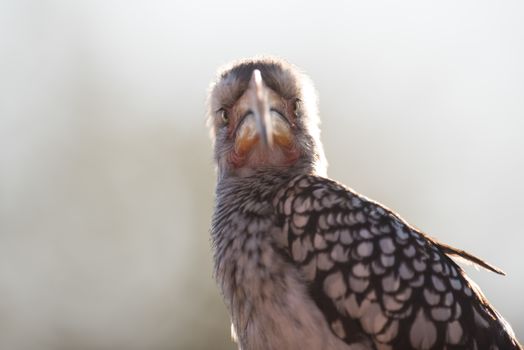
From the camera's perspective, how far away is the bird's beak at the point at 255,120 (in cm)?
514

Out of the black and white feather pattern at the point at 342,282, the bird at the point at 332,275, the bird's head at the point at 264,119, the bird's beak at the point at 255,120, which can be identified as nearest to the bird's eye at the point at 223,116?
the bird's head at the point at 264,119

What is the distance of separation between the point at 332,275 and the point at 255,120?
1142 mm

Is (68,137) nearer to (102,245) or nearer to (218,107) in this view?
(102,245)

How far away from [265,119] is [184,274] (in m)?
10.5

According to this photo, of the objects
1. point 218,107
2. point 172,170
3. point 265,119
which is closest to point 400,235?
point 265,119

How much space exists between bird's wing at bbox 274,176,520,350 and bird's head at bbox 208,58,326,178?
592 mm

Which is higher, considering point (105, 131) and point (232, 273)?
point (105, 131)

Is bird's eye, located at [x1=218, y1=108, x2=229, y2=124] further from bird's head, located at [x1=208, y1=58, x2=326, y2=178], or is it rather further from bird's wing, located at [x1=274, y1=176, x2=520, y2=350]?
bird's wing, located at [x1=274, y1=176, x2=520, y2=350]

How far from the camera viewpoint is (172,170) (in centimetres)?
1634

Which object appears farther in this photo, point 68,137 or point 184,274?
point 68,137

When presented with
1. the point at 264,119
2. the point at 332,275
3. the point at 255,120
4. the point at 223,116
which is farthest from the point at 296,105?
the point at 332,275

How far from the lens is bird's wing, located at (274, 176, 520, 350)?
176 inches

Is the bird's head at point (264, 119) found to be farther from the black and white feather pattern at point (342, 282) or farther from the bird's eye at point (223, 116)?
the black and white feather pattern at point (342, 282)

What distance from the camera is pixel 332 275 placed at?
4.60m
